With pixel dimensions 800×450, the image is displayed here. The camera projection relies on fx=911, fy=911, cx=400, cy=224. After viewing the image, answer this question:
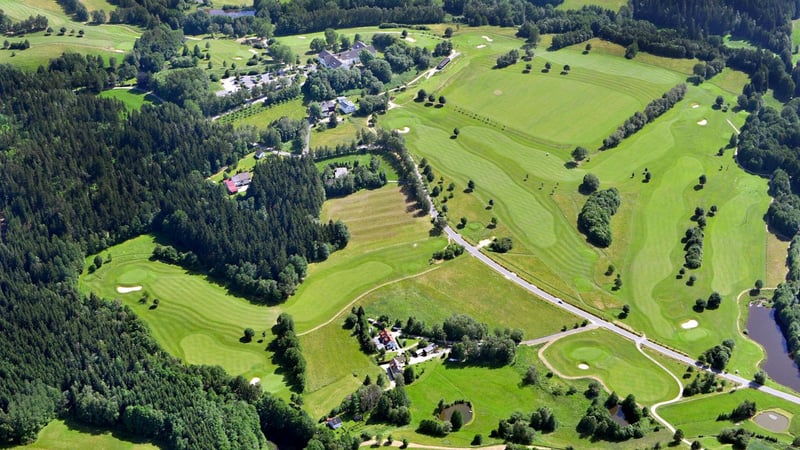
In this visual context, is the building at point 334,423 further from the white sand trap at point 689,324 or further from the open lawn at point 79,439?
the white sand trap at point 689,324

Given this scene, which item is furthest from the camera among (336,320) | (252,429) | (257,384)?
(336,320)

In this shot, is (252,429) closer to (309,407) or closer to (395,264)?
(309,407)

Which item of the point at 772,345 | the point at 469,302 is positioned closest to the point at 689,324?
the point at 772,345

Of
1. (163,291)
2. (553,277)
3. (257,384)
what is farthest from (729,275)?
(163,291)

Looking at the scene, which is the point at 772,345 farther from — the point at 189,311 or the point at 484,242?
the point at 189,311

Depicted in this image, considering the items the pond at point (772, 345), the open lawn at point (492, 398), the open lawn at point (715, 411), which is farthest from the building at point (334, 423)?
the pond at point (772, 345)

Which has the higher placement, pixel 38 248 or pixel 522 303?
pixel 38 248

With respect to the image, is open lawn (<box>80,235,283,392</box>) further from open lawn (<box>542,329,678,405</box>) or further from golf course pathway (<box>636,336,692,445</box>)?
golf course pathway (<box>636,336,692,445</box>)

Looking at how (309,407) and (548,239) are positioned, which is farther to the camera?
(548,239)

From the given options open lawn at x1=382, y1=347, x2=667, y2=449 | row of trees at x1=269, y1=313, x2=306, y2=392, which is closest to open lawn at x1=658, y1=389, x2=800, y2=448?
open lawn at x1=382, y1=347, x2=667, y2=449
